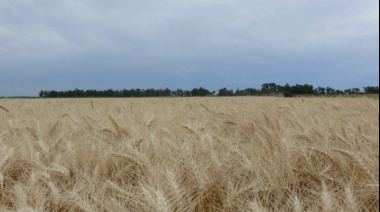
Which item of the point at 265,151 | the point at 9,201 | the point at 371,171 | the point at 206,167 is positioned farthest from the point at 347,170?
the point at 9,201

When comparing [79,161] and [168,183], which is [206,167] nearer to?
[168,183]

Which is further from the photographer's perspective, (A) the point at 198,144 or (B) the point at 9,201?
(A) the point at 198,144

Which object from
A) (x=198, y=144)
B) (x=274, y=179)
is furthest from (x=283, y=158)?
(x=198, y=144)

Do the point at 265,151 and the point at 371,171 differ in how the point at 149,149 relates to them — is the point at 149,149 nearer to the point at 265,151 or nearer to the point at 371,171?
the point at 265,151

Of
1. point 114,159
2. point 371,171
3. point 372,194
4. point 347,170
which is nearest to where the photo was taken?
point 372,194

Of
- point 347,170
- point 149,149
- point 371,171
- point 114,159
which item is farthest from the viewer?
point 149,149

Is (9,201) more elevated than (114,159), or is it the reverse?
(114,159)

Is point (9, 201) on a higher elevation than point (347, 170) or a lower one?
lower

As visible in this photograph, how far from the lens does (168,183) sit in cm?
141

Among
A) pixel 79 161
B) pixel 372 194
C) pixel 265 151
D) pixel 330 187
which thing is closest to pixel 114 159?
pixel 79 161

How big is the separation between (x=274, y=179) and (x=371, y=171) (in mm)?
420

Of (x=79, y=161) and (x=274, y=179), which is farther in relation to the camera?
(x=79, y=161)

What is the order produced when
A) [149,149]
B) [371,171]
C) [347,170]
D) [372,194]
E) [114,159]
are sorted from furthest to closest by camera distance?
[149,149] < [114,159] < [347,170] < [371,171] < [372,194]

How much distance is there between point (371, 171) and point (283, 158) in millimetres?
394
